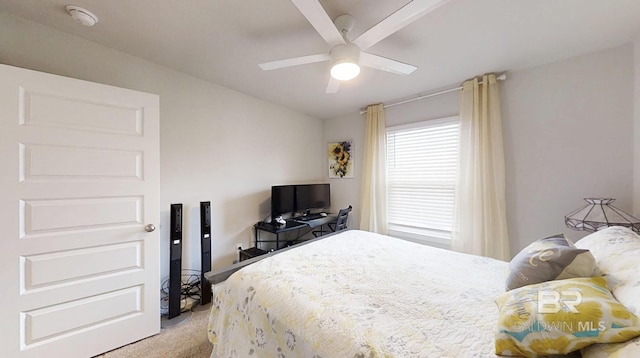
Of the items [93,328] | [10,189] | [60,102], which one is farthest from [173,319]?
[60,102]

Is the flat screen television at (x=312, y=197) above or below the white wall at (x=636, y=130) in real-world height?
below

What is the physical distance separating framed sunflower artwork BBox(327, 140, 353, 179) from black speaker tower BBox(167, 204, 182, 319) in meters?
2.42

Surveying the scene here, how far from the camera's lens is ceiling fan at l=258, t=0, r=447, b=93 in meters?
1.16

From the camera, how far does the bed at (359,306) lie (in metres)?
0.81

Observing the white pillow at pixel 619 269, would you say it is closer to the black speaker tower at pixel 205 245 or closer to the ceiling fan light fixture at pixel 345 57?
the ceiling fan light fixture at pixel 345 57

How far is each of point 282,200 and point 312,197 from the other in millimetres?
574

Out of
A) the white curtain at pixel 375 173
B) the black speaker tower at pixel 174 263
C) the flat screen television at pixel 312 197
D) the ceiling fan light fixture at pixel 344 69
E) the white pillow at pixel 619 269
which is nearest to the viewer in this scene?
the white pillow at pixel 619 269

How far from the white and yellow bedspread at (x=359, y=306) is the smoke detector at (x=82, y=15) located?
2.04 m

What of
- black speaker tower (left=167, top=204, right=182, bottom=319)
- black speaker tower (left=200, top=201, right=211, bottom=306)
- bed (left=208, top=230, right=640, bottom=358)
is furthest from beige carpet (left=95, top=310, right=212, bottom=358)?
bed (left=208, top=230, right=640, bottom=358)

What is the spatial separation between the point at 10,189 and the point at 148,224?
0.75m

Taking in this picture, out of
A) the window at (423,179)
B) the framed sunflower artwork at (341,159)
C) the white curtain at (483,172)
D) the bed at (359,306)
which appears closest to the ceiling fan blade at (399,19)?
the bed at (359,306)

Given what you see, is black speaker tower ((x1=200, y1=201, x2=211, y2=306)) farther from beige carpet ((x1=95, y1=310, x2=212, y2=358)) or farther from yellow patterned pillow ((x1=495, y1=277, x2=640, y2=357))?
yellow patterned pillow ((x1=495, y1=277, x2=640, y2=357))

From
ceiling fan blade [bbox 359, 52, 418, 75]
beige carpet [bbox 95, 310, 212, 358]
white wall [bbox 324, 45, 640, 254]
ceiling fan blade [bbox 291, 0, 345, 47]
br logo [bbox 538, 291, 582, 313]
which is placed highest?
ceiling fan blade [bbox 291, 0, 345, 47]

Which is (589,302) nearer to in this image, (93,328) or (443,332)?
(443,332)
